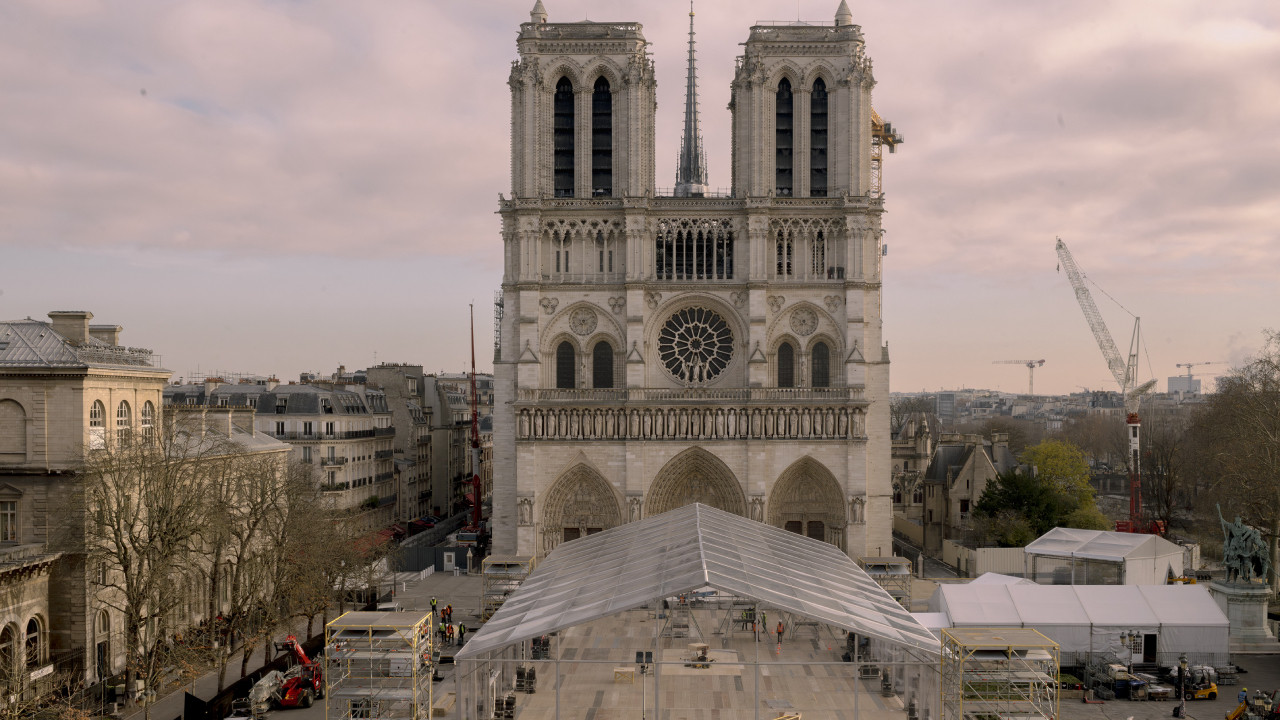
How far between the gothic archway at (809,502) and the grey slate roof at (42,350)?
98.2ft

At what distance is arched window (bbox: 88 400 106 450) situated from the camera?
1276 inches

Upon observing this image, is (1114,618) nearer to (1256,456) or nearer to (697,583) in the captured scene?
(1256,456)

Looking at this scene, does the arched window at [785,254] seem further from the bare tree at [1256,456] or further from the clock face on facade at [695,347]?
the bare tree at [1256,456]

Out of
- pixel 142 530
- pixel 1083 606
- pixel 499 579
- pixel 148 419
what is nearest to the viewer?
pixel 142 530

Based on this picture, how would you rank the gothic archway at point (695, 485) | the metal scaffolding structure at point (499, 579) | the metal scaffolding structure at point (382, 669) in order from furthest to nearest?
the gothic archway at point (695, 485)
the metal scaffolding structure at point (499, 579)
the metal scaffolding structure at point (382, 669)

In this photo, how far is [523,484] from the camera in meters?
50.0

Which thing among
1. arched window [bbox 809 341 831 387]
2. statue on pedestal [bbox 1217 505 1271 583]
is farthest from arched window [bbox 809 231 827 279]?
statue on pedestal [bbox 1217 505 1271 583]

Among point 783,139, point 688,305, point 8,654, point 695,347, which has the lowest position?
point 8,654

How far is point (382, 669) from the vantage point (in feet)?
74.6

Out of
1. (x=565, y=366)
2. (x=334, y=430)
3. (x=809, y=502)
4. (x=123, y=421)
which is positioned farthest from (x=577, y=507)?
(x=123, y=421)

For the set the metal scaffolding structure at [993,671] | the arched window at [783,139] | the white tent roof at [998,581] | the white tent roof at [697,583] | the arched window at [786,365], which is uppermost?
the arched window at [783,139]

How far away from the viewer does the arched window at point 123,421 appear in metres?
33.7

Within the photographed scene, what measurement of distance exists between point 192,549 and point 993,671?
938 inches

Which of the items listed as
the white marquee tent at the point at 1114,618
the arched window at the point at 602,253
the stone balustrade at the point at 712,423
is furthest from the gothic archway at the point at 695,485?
the white marquee tent at the point at 1114,618
